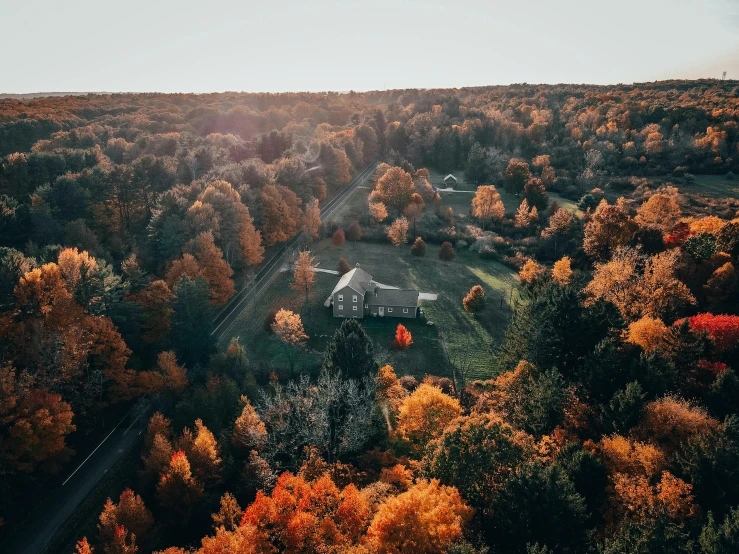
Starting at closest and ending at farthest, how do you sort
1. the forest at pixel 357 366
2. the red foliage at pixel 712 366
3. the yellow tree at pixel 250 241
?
the forest at pixel 357 366, the red foliage at pixel 712 366, the yellow tree at pixel 250 241

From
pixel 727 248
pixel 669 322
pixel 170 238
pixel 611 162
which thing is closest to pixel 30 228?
pixel 170 238

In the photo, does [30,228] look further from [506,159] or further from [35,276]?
[506,159]

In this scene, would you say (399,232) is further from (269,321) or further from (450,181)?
(450,181)

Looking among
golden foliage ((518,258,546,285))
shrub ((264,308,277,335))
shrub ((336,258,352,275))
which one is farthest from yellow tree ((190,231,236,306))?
golden foliage ((518,258,546,285))

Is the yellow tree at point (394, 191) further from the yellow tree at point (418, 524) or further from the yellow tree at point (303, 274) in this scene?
the yellow tree at point (418, 524)

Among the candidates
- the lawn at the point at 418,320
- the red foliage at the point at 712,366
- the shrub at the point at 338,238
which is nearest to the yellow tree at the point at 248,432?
the lawn at the point at 418,320

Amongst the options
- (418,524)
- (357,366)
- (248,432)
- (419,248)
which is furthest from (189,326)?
(419,248)
